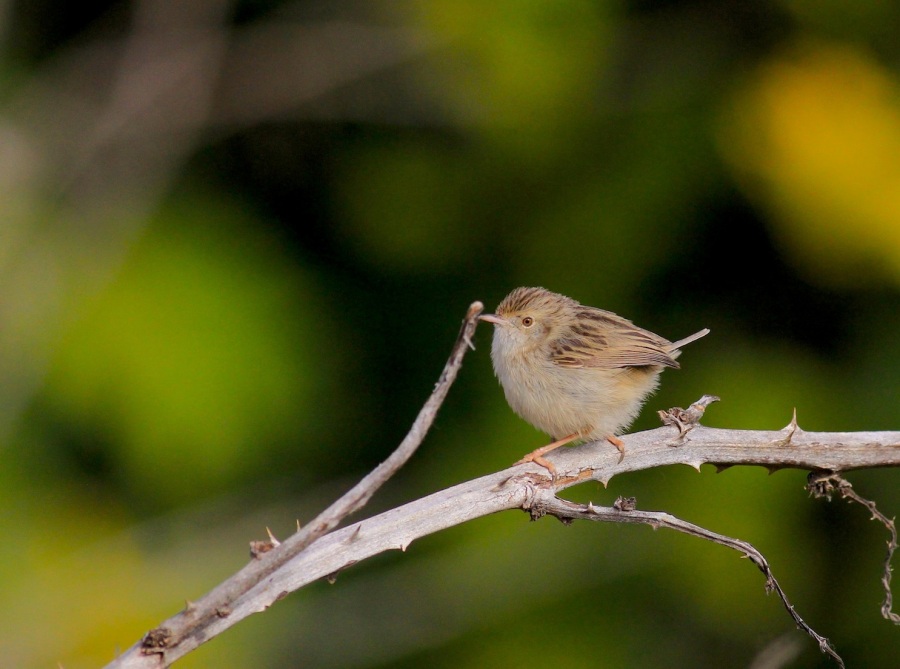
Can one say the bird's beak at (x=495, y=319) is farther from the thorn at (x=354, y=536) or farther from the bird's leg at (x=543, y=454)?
the thorn at (x=354, y=536)

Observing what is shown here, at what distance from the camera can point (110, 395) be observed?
251 inches

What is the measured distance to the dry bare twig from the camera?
2.60 metres

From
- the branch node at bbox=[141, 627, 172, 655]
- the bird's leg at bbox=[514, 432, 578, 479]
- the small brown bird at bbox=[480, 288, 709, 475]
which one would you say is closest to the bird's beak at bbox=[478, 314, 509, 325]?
the small brown bird at bbox=[480, 288, 709, 475]

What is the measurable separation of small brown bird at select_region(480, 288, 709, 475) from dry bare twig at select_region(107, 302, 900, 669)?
40 cm

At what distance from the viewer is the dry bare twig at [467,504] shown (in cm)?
260

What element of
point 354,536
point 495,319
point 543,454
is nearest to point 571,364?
point 495,319

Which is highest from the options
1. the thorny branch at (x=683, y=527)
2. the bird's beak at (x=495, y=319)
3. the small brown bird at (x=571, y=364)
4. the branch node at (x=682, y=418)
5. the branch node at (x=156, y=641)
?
the bird's beak at (x=495, y=319)

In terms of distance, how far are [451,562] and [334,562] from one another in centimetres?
379

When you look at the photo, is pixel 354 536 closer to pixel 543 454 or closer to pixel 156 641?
pixel 156 641

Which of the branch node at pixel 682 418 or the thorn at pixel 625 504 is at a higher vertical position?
the branch node at pixel 682 418

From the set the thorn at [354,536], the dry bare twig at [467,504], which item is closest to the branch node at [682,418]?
the dry bare twig at [467,504]

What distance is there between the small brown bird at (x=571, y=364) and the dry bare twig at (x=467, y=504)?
0.40 metres

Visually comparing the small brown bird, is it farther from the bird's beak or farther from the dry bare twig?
the dry bare twig

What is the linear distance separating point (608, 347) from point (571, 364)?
0.20 meters
